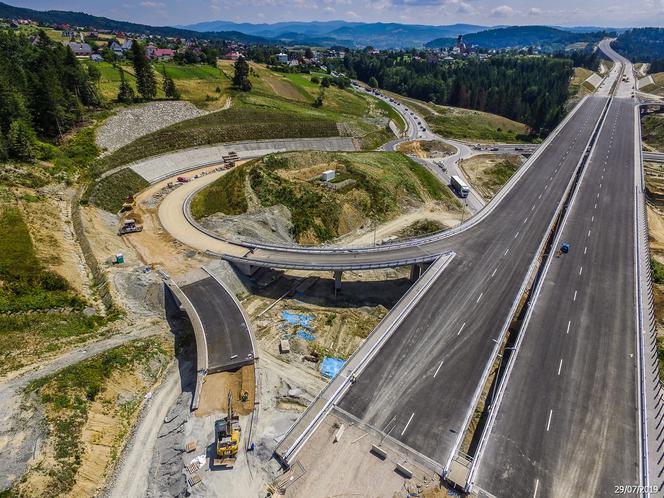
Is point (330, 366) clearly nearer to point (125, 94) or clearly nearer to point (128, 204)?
point (128, 204)

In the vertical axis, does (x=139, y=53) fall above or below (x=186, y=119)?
above

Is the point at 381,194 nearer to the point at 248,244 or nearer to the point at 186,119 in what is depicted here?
the point at 248,244

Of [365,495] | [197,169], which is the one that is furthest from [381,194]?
[365,495]

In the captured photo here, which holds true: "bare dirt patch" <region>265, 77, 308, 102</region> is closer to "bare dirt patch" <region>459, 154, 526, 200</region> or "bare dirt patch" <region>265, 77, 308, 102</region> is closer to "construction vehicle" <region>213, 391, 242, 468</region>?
"bare dirt patch" <region>459, 154, 526, 200</region>

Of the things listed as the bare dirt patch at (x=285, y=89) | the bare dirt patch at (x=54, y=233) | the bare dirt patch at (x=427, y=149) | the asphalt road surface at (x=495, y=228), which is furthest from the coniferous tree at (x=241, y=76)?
the asphalt road surface at (x=495, y=228)

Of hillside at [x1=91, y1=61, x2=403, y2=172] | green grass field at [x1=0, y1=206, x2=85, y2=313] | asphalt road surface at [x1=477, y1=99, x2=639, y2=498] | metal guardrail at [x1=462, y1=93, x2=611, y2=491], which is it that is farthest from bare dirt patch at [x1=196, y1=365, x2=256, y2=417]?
hillside at [x1=91, y1=61, x2=403, y2=172]

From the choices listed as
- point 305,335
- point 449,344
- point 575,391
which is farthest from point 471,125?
point 575,391
